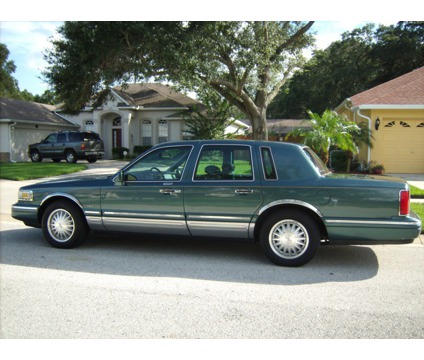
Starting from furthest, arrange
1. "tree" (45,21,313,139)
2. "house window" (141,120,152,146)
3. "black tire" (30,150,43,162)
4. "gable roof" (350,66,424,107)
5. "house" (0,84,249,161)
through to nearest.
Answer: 1. "house window" (141,120,152,146)
2. "house" (0,84,249,161)
3. "black tire" (30,150,43,162)
4. "gable roof" (350,66,424,107)
5. "tree" (45,21,313,139)

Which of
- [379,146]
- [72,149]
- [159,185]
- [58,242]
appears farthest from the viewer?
[72,149]

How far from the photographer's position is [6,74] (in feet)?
155

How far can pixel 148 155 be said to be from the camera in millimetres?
5777

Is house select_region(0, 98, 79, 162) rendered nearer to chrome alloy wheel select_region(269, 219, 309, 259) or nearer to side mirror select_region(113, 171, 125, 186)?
side mirror select_region(113, 171, 125, 186)

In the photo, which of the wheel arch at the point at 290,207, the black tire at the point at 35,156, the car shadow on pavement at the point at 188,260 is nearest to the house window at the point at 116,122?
the black tire at the point at 35,156

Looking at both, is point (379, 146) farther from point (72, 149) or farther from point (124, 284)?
point (72, 149)

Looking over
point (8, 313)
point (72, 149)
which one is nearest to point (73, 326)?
point (8, 313)

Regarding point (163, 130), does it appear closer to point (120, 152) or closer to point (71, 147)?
point (120, 152)

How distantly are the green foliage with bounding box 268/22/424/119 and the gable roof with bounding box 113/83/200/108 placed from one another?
9953 millimetres

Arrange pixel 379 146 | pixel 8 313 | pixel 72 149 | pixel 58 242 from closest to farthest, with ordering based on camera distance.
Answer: pixel 8 313 < pixel 58 242 < pixel 379 146 < pixel 72 149

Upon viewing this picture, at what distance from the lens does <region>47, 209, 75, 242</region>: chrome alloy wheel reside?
5980 mm

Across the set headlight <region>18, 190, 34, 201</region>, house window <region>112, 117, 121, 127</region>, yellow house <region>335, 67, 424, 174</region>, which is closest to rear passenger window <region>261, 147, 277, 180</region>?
headlight <region>18, 190, 34, 201</region>

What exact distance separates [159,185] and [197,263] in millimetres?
1225

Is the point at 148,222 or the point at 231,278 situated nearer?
the point at 231,278
